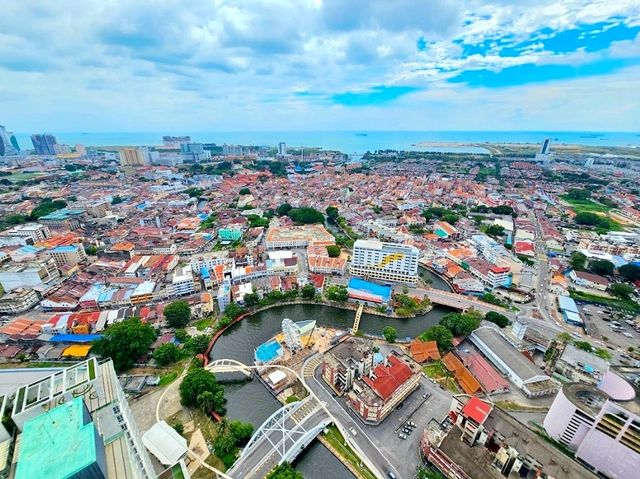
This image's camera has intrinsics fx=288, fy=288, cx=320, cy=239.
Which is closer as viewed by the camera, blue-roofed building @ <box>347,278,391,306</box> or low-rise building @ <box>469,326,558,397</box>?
low-rise building @ <box>469,326,558,397</box>

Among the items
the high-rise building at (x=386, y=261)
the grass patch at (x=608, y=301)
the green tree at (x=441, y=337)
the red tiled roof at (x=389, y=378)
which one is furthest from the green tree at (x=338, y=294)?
the grass patch at (x=608, y=301)

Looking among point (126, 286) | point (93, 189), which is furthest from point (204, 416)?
point (93, 189)

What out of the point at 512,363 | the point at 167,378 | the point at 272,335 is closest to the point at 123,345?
the point at 167,378

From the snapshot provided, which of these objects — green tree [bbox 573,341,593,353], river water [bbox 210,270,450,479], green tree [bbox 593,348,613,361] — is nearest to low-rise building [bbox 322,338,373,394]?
river water [bbox 210,270,450,479]

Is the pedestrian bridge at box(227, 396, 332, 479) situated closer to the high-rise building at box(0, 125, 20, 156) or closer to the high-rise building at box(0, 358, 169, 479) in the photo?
the high-rise building at box(0, 358, 169, 479)

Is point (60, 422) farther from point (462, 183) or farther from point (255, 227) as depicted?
point (462, 183)
